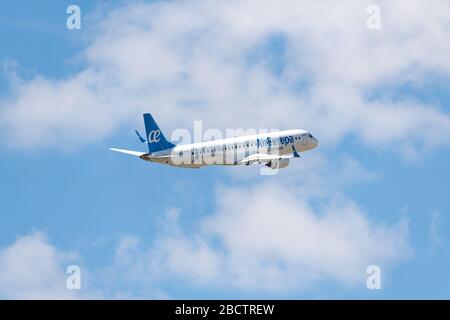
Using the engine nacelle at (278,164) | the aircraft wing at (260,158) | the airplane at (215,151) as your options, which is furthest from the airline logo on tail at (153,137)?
the engine nacelle at (278,164)

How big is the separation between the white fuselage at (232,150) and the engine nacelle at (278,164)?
2.78 m

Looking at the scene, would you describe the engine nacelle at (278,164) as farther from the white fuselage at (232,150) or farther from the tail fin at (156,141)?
the tail fin at (156,141)

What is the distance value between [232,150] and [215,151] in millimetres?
3485

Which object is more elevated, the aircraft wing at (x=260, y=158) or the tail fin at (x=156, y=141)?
the tail fin at (x=156, y=141)

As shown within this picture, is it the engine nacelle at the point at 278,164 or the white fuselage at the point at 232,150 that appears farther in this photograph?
the engine nacelle at the point at 278,164

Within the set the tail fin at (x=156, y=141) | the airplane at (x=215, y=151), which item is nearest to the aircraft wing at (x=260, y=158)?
the airplane at (x=215, y=151)

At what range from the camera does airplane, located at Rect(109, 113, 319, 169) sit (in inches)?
7274

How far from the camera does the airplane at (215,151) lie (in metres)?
185

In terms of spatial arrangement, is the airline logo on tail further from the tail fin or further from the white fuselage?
the white fuselage
